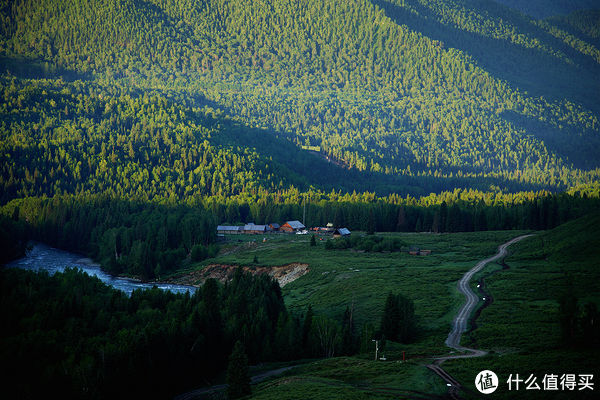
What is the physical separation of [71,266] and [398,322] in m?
116

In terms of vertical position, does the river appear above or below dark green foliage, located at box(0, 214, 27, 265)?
below

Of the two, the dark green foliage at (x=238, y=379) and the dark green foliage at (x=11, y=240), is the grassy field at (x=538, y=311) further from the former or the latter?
the dark green foliage at (x=11, y=240)

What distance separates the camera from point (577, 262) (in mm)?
121562

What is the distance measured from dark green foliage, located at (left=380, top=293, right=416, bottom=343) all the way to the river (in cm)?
6719

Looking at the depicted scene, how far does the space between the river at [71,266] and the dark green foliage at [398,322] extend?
6719 centimetres

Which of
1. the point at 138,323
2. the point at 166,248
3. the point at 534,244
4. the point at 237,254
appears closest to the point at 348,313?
the point at 138,323

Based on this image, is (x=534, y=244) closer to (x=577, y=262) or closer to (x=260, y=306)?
(x=577, y=262)

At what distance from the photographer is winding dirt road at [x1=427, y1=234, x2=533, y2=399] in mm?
60084

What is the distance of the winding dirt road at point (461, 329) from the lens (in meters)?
60.1

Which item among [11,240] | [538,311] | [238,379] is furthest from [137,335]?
[11,240]

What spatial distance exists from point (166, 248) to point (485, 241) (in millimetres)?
97884

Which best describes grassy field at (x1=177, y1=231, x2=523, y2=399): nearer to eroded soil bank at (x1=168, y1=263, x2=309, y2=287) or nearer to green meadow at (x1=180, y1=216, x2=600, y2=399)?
green meadow at (x1=180, y1=216, x2=600, y2=399)

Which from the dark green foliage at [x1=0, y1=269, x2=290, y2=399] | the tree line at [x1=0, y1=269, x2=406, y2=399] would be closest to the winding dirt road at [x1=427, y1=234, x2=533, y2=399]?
the tree line at [x1=0, y1=269, x2=406, y2=399]

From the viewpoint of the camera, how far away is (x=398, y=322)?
90312mm
